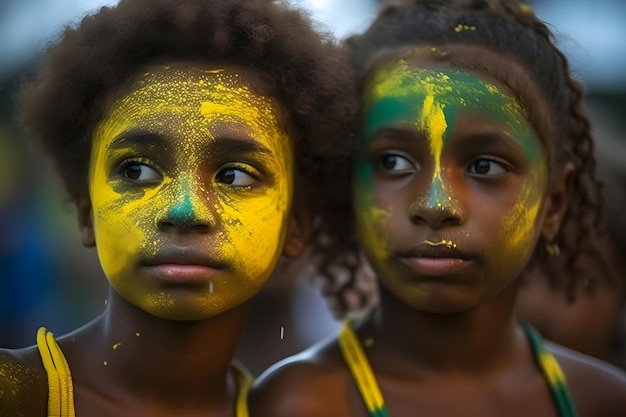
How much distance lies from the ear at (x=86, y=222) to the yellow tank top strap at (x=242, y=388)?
0.48m

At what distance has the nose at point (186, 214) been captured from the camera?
188cm

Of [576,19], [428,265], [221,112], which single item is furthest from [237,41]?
[576,19]

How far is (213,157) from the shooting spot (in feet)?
6.43

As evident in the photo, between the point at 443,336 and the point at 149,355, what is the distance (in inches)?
29.4

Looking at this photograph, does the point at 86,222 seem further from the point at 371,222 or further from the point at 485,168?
the point at 485,168

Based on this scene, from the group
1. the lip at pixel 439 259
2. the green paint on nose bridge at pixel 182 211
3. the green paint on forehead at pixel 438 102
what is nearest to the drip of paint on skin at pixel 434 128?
the green paint on forehead at pixel 438 102

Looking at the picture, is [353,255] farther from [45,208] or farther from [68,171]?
[45,208]

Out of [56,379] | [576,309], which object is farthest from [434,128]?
[576,309]

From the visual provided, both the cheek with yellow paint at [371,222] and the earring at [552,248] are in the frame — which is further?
→ the earring at [552,248]

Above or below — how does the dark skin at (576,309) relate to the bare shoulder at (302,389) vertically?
below

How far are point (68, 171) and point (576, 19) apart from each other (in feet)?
17.1

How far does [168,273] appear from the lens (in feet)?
6.24

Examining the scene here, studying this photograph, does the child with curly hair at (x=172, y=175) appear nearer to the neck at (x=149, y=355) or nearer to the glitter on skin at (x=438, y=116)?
the neck at (x=149, y=355)

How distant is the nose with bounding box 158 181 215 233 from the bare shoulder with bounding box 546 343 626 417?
3.51 feet
